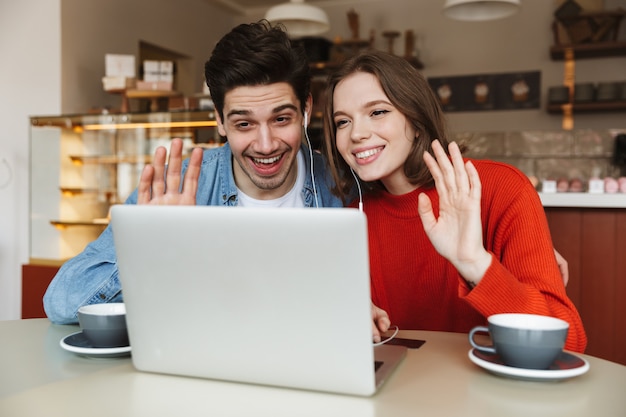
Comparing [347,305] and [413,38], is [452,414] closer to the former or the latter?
[347,305]

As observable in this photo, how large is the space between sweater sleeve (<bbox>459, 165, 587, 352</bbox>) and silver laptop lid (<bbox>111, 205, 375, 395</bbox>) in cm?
39

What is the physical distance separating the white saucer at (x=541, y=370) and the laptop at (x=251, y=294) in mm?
154

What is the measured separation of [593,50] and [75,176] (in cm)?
408

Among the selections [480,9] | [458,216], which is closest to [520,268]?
[458,216]

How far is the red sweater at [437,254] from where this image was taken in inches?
51.4

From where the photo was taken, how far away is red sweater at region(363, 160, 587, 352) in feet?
4.28

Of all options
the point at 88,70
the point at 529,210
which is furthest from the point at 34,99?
the point at 529,210

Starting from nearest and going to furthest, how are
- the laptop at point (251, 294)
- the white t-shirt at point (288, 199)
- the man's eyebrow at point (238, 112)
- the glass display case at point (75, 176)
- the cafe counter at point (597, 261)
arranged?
the laptop at point (251, 294), the man's eyebrow at point (238, 112), the white t-shirt at point (288, 199), the cafe counter at point (597, 261), the glass display case at point (75, 176)

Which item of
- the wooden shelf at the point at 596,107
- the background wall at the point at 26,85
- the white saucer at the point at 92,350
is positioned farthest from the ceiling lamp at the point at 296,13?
the white saucer at the point at 92,350

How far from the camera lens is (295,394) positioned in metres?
0.83

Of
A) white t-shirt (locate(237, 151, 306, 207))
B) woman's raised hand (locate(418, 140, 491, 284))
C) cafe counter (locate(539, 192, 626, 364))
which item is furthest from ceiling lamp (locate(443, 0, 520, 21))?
woman's raised hand (locate(418, 140, 491, 284))

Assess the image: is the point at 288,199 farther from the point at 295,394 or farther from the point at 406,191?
the point at 295,394

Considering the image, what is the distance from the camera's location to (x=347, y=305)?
0.76m

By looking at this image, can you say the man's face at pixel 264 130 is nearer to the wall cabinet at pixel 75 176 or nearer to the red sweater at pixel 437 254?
the red sweater at pixel 437 254
